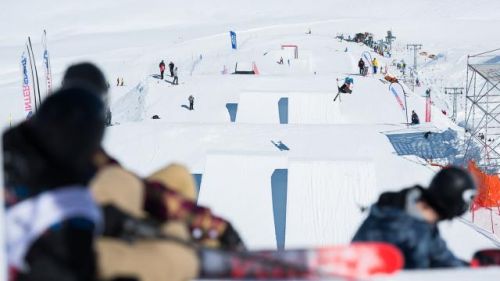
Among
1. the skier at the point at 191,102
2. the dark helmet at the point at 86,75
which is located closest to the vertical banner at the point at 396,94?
the skier at the point at 191,102

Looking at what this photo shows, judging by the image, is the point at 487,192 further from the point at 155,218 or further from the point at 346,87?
the point at 155,218

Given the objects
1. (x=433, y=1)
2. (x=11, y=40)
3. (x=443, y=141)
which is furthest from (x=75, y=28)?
(x=443, y=141)

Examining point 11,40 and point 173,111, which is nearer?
point 173,111

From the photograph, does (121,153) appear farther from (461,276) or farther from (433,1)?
(433,1)

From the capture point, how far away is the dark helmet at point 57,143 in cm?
180

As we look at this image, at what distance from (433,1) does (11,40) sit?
2721 inches

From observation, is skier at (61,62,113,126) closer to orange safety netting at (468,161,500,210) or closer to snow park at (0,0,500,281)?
snow park at (0,0,500,281)

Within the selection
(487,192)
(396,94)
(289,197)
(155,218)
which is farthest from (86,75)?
(396,94)

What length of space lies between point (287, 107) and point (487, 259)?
15.7m

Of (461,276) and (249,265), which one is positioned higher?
(249,265)

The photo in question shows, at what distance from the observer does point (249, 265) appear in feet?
8.80

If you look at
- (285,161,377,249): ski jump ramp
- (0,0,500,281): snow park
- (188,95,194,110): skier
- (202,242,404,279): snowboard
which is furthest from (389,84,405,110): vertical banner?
(202,242,404,279): snowboard

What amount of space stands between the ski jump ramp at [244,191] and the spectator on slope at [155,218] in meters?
6.34

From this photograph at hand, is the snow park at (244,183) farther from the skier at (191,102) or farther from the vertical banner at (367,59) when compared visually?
the vertical banner at (367,59)
